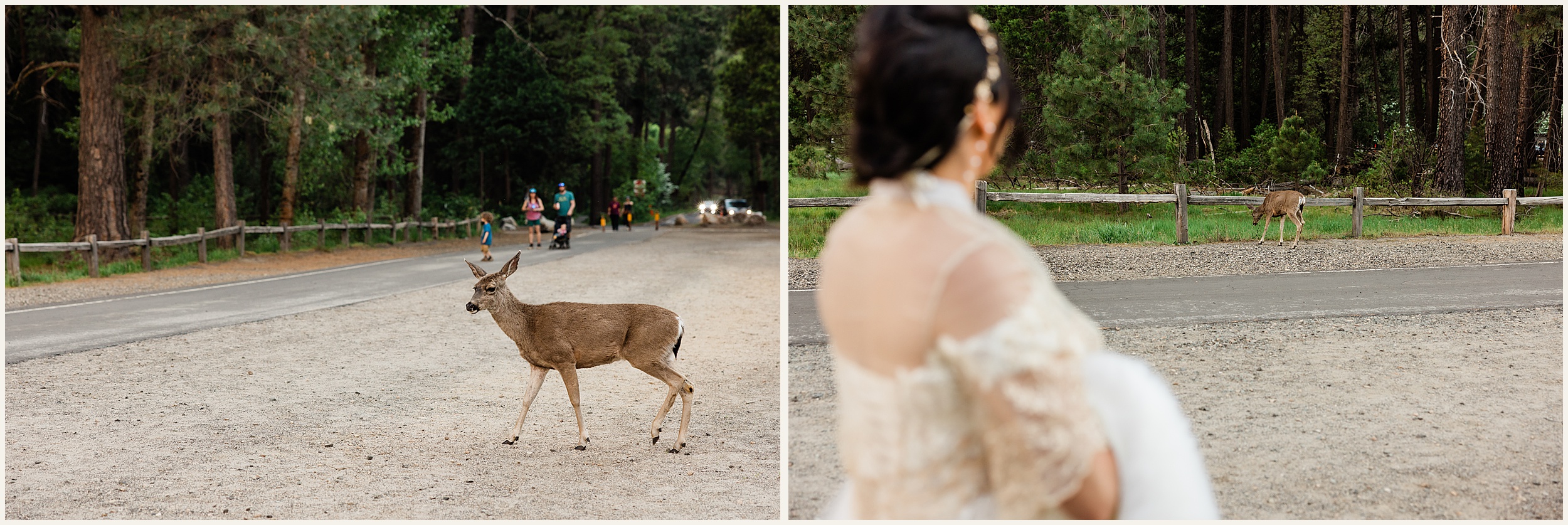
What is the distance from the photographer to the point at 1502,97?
583 cm

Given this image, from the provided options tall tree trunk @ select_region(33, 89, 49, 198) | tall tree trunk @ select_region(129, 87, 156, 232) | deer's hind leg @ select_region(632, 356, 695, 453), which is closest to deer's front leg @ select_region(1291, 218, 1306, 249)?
deer's hind leg @ select_region(632, 356, 695, 453)

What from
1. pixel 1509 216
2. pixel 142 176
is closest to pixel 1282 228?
pixel 1509 216

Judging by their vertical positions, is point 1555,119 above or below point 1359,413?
above

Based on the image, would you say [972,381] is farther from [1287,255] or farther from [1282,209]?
[1287,255]

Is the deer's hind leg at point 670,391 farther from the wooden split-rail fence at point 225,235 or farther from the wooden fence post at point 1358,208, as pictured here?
the wooden split-rail fence at point 225,235

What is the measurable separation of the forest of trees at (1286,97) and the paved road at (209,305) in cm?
688

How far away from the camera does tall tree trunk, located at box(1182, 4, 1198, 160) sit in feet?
16.8

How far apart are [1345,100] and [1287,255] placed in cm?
97

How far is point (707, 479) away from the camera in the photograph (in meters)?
4.56

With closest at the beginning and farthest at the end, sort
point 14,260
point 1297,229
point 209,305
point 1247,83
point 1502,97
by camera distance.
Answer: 1. point 1247,83
2. point 1502,97
3. point 1297,229
4. point 209,305
5. point 14,260

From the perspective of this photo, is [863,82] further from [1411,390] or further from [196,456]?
[1411,390]

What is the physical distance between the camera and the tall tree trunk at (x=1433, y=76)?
5.29 m

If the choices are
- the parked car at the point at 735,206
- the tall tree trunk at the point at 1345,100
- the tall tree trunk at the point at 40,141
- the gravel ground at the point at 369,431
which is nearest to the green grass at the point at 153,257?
the tall tree trunk at the point at 40,141

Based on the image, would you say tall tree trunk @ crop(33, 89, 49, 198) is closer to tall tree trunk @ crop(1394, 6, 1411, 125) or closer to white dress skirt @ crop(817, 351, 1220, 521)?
tall tree trunk @ crop(1394, 6, 1411, 125)
